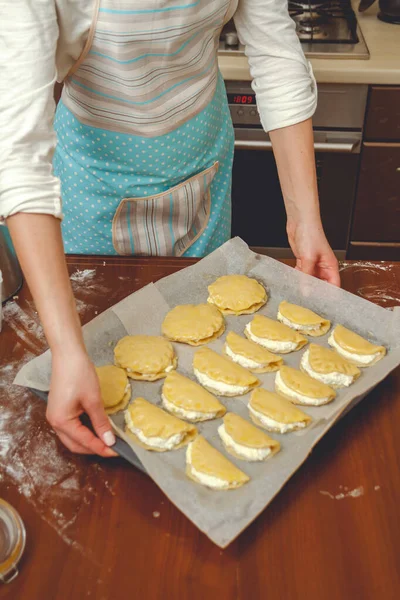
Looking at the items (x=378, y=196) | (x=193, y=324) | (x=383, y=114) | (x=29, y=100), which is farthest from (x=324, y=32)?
(x=29, y=100)

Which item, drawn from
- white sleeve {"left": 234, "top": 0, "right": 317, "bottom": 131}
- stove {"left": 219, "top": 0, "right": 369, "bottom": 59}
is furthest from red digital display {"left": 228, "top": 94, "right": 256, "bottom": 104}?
white sleeve {"left": 234, "top": 0, "right": 317, "bottom": 131}

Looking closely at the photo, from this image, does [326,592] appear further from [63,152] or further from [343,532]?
[63,152]

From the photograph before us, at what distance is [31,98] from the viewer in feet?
2.93

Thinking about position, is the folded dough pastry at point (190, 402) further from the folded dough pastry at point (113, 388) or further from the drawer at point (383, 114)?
the drawer at point (383, 114)

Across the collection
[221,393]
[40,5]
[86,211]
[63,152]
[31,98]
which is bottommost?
[221,393]

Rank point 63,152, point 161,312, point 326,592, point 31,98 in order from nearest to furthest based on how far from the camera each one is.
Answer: point 326,592
point 31,98
point 161,312
point 63,152

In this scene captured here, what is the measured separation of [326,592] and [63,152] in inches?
40.5

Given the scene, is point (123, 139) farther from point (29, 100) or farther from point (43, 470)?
point (43, 470)

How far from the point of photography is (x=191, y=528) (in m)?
0.84

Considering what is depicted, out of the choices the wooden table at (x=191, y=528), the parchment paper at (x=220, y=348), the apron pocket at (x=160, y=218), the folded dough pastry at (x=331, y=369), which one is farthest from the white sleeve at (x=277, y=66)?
the wooden table at (x=191, y=528)

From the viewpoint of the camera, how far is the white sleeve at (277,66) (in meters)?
1.29

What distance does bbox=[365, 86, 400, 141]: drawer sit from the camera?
6.61ft

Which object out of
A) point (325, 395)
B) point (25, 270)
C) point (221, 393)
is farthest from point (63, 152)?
point (325, 395)

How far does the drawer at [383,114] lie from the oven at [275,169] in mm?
32
